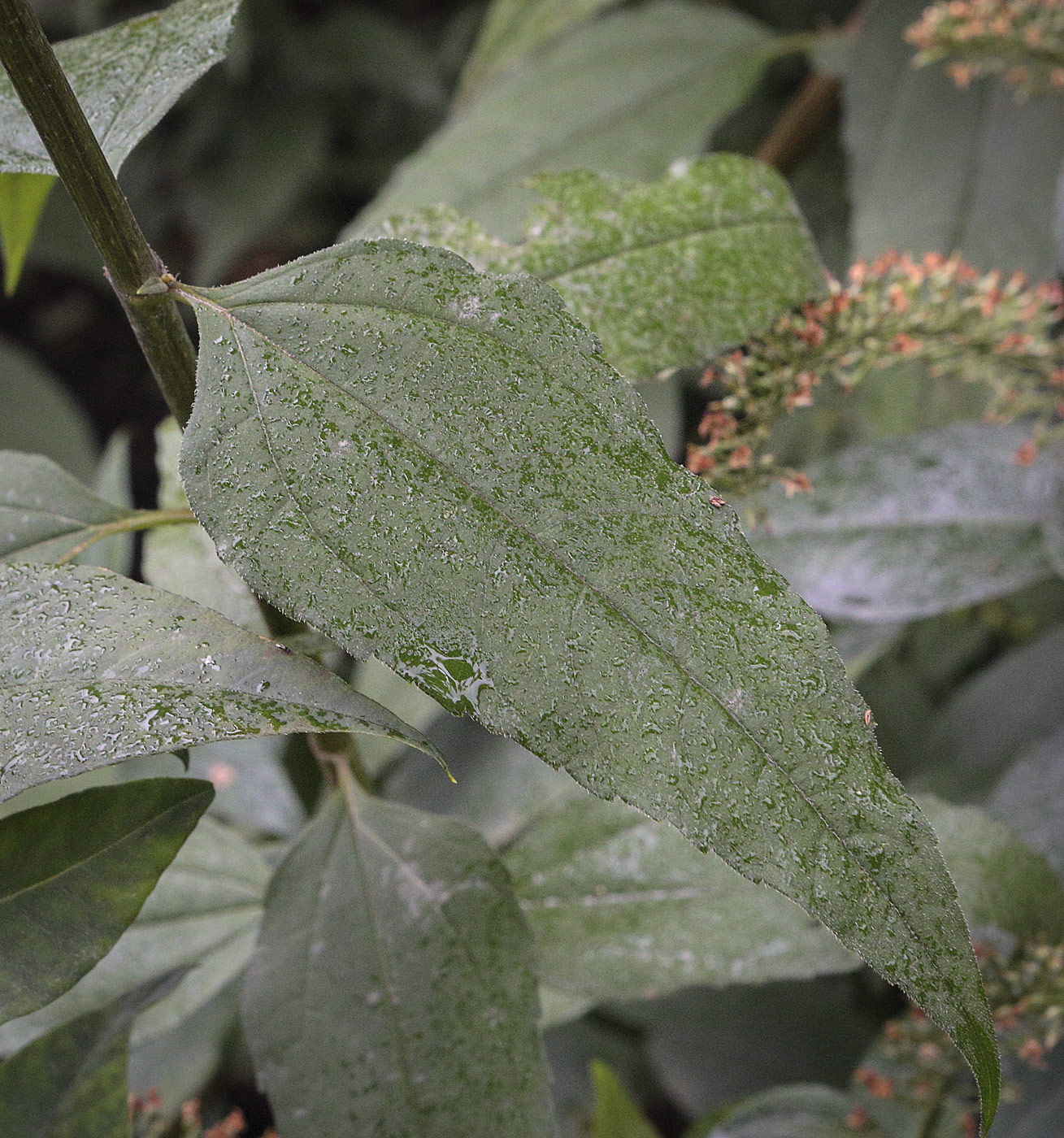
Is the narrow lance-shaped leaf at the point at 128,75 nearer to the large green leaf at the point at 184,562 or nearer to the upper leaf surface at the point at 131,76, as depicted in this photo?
the upper leaf surface at the point at 131,76

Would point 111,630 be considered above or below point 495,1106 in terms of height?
above

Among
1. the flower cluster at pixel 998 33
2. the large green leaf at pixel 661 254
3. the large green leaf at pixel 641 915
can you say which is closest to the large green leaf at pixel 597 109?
the flower cluster at pixel 998 33

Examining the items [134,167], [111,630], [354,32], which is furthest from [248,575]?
[134,167]

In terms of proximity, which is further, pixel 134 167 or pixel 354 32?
pixel 134 167

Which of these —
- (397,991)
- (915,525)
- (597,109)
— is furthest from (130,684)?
(597,109)

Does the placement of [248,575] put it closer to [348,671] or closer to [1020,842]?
[1020,842]
